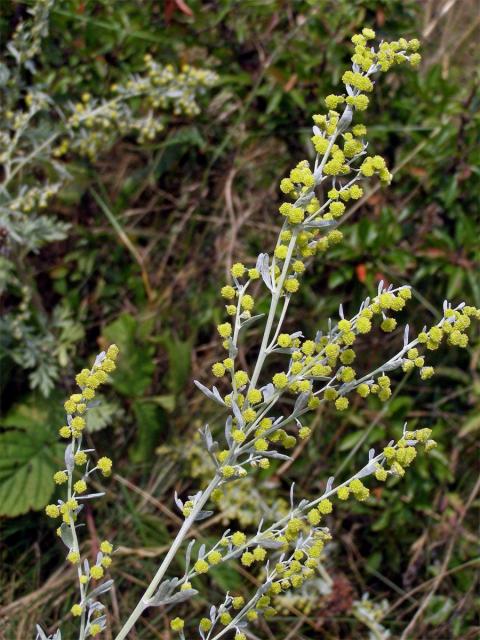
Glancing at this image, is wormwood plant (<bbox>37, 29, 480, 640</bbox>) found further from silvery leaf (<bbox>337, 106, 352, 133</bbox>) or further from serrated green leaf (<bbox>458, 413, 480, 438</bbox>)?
serrated green leaf (<bbox>458, 413, 480, 438</bbox>)

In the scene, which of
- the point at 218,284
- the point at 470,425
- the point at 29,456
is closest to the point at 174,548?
the point at 29,456

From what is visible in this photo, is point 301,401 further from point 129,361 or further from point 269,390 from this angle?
point 129,361

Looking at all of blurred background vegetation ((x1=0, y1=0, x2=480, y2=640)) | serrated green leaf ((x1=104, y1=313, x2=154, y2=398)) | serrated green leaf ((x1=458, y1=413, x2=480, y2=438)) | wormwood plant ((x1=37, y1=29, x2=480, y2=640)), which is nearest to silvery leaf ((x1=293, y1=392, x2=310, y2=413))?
wormwood plant ((x1=37, y1=29, x2=480, y2=640))

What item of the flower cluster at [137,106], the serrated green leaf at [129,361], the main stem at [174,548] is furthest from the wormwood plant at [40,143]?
the main stem at [174,548]

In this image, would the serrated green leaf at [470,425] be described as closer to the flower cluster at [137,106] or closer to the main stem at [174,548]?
the flower cluster at [137,106]

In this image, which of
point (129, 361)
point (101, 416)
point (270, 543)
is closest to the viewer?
point (270, 543)

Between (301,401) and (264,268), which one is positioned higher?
(264,268)
